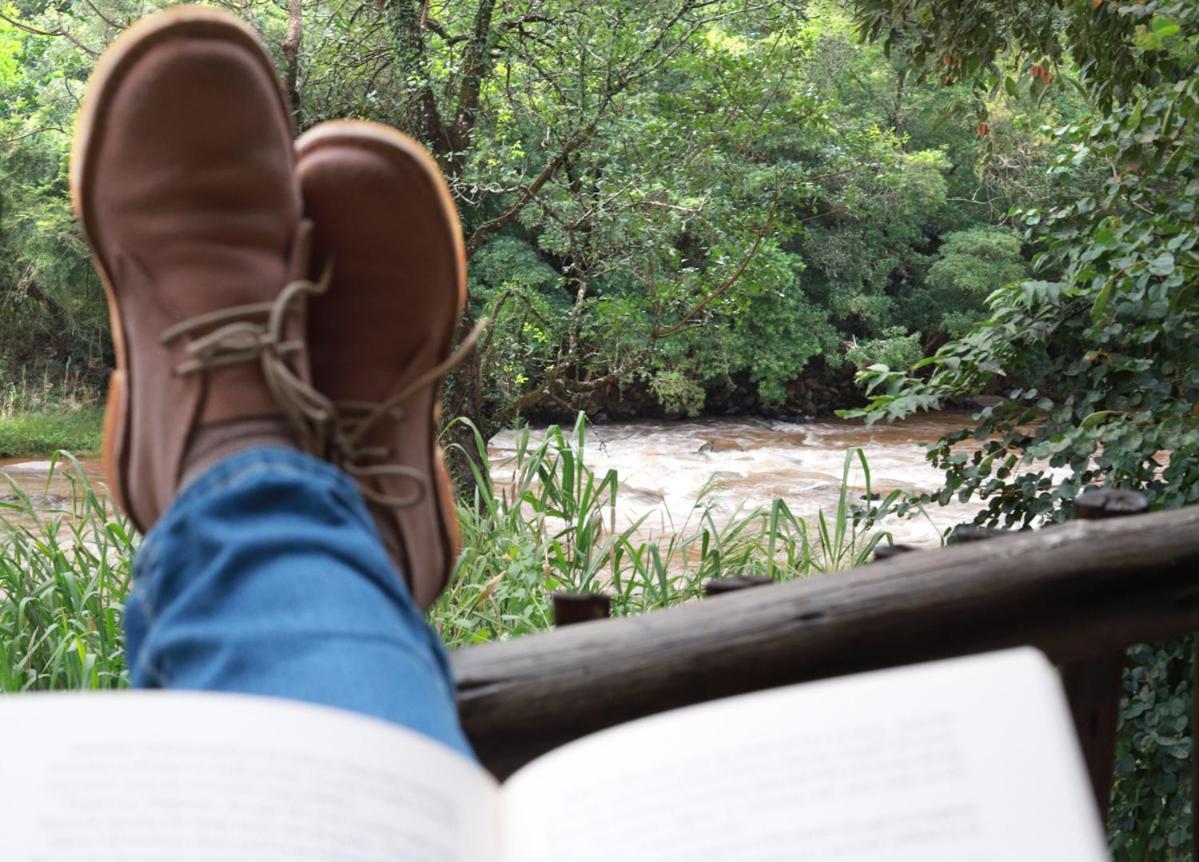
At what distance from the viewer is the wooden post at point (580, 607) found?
0.87 m

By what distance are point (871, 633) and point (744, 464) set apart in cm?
791

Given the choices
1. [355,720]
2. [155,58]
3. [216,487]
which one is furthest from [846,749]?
[155,58]

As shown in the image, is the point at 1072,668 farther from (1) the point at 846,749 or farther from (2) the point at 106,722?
(2) the point at 106,722

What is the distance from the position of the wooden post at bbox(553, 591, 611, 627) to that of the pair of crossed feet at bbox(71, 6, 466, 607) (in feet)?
0.49

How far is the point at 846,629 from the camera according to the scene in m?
0.82

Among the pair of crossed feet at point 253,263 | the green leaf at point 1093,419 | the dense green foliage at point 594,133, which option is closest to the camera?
the pair of crossed feet at point 253,263

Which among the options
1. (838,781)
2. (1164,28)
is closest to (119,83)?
(838,781)

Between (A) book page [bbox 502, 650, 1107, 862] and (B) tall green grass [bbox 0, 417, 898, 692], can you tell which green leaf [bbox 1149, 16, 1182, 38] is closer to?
(B) tall green grass [bbox 0, 417, 898, 692]

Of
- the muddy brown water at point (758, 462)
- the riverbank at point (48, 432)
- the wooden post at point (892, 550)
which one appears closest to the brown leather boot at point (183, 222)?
the wooden post at point (892, 550)

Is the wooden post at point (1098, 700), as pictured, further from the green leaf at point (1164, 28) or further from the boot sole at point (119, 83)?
the boot sole at point (119, 83)

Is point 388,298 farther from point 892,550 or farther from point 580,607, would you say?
point 892,550

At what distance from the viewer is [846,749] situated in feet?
1.54

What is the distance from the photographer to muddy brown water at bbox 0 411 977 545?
6957mm

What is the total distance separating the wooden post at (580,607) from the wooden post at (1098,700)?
39 centimetres
